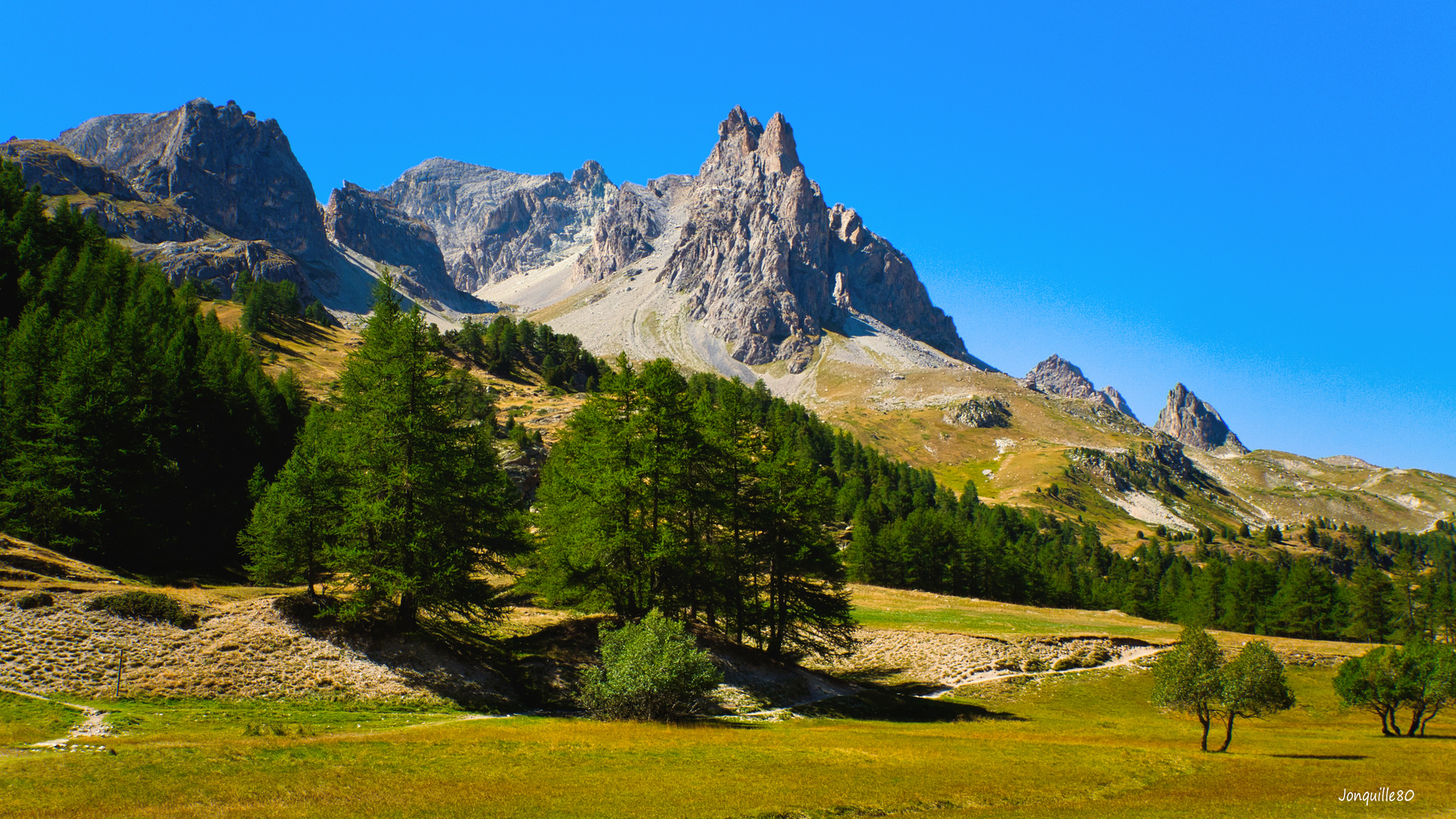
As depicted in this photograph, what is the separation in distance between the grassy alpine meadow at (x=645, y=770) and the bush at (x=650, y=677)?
4.83 ft

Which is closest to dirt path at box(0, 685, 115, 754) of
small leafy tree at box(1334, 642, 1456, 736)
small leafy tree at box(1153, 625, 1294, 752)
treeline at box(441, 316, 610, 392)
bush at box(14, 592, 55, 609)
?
bush at box(14, 592, 55, 609)

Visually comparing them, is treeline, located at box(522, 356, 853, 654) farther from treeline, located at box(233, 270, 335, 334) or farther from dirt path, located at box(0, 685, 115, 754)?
treeline, located at box(233, 270, 335, 334)

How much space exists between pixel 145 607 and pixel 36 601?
3.36 metres

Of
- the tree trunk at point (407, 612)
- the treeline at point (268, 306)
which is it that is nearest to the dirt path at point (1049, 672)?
the tree trunk at point (407, 612)

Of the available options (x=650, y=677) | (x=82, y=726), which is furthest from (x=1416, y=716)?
(x=82, y=726)

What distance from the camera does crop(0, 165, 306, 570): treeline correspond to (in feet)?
129

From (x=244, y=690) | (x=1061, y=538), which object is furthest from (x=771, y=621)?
(x=1061, y=538)

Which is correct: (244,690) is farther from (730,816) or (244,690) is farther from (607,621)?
(730,816)

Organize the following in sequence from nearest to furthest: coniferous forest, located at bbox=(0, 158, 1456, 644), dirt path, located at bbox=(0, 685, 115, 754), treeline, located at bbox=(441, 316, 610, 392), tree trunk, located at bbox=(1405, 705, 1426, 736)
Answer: dirt path, located at bbox=(0, 685, 115, 754) < coniferous forest, located at bbox=(0, 158, 1456, 644) < tree trunk, located at bbox=(1405, 705, 1426, 736) < treeline, located at bbox=(441, 316, 610, 392)

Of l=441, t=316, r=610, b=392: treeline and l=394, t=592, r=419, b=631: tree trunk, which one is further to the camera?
l=441, t=316, r=610, b=392: treeline

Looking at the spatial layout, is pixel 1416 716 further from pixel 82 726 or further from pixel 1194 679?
pixel 82 726

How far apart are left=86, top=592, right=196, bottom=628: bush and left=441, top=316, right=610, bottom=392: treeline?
5201 inches

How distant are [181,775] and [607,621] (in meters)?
22.3

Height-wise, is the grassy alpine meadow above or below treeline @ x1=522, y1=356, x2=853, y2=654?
below
